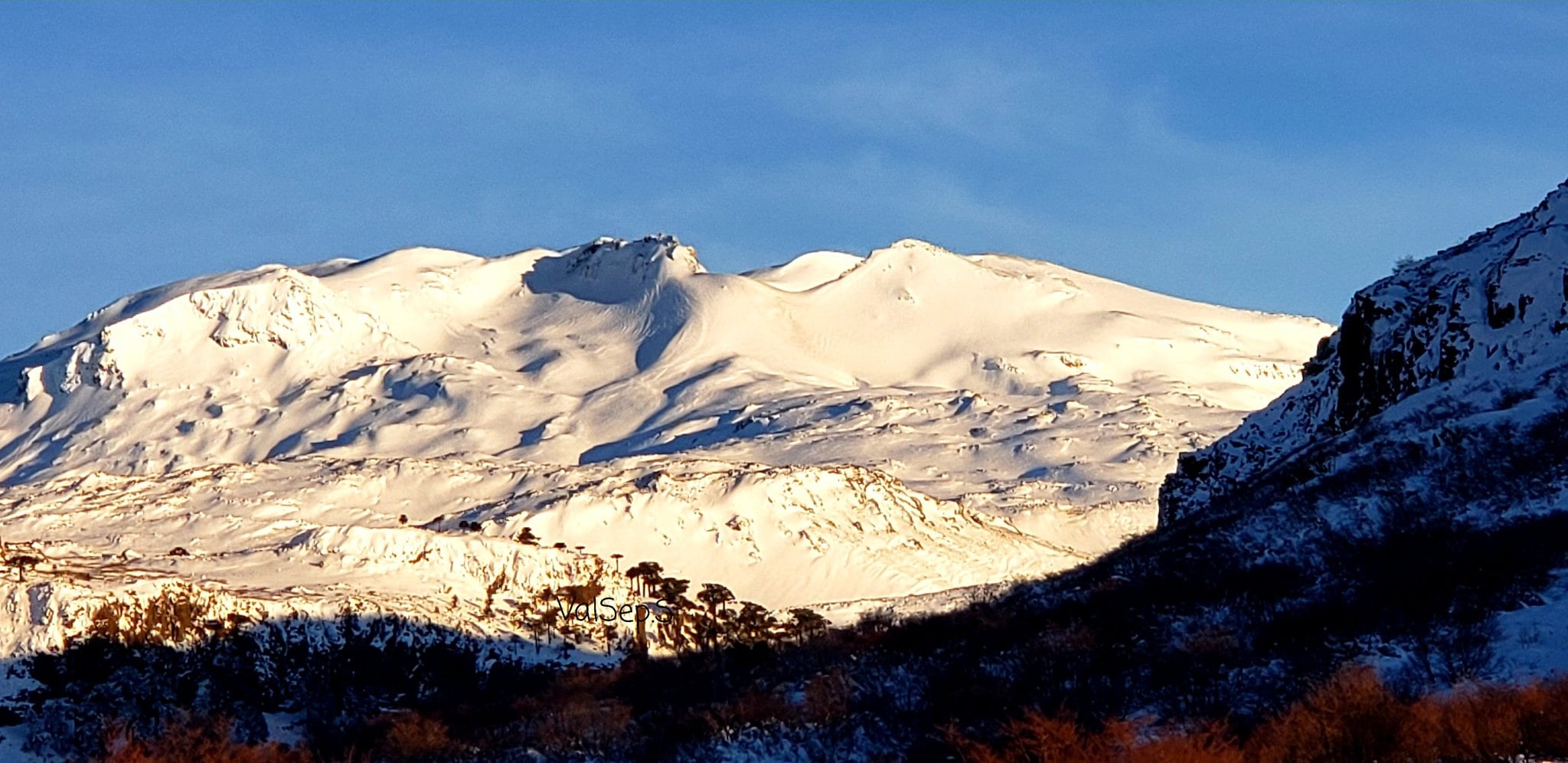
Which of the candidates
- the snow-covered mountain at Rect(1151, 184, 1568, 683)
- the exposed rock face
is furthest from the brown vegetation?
the exposed rock face

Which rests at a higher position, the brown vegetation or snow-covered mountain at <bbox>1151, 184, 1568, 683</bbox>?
snow-covered mountain at <bbox>1151, 184, 1568, 683</bbox>

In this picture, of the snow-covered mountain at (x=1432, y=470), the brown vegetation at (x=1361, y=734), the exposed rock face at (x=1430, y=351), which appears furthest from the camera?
the exposed rock face at (x=1430, y=351)

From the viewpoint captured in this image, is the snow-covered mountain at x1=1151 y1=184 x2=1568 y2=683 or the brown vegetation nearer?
the brown vegetation

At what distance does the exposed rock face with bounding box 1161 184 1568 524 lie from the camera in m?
68.2

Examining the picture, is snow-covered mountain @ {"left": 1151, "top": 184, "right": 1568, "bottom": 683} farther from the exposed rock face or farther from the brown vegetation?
the brown vegetation

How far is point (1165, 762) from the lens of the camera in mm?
38188

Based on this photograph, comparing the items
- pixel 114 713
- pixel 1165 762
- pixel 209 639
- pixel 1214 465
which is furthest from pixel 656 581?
pixel 1165 762

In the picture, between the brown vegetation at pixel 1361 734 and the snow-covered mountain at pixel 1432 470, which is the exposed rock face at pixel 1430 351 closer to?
the snow-covered mountain at pixel 1432 470

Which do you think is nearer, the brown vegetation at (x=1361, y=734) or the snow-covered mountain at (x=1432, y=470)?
the brown vegetation at (x=1361, y=734)

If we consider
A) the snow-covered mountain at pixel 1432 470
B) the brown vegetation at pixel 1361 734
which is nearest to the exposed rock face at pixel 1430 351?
the snow-covered mountain at pixel 1432 470

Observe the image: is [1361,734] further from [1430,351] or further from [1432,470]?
[1430,351]

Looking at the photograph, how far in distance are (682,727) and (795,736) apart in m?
3.61

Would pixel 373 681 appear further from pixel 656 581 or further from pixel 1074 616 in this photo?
pixel 1074 616

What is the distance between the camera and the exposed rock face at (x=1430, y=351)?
6819 cm
